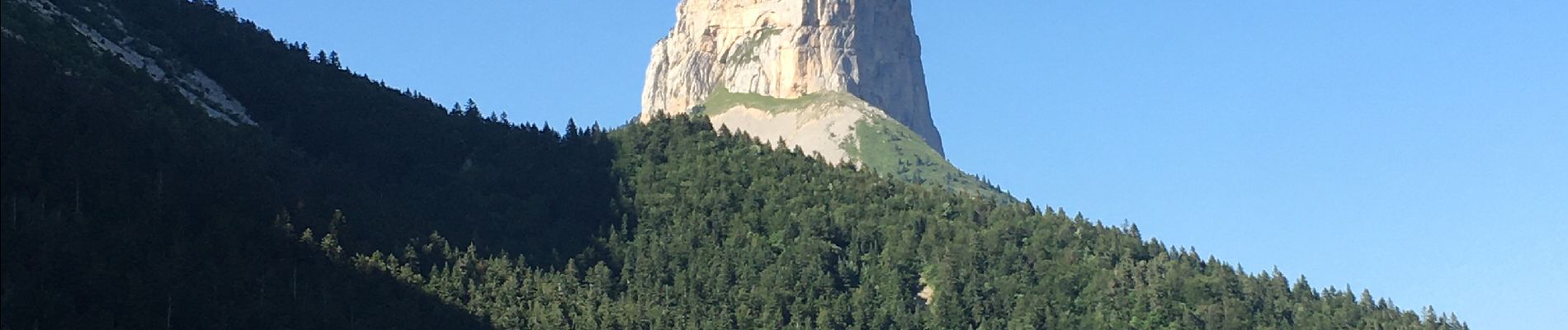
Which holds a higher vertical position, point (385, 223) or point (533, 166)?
point (533, 166)

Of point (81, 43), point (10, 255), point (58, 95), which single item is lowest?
point (10, 255)

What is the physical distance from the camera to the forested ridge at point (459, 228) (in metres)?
115

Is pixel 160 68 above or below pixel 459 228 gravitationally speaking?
above

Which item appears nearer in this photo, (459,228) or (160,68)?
(459,228)

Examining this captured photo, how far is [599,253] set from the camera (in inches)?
6294

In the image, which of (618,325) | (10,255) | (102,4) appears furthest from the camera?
(102,4)

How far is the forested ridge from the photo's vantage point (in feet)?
379

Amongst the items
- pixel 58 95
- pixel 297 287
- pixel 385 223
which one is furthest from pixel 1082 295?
pixel 58 95

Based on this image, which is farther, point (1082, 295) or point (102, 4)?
point (102, 4)

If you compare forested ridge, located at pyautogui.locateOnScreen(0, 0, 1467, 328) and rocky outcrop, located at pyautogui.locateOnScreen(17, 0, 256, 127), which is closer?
forested ridge, located at pyautogui.locateOnScreen(0, 0, 1467, 328)

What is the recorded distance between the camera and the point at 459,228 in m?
155

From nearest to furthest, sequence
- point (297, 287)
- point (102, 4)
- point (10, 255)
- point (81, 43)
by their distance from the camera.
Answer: point (10, 255), point (297, 287), point (81, 43), point (102, 4)

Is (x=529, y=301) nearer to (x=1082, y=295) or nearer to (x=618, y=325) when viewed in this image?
(x=618, y=325)

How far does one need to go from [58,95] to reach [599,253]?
44010mm
